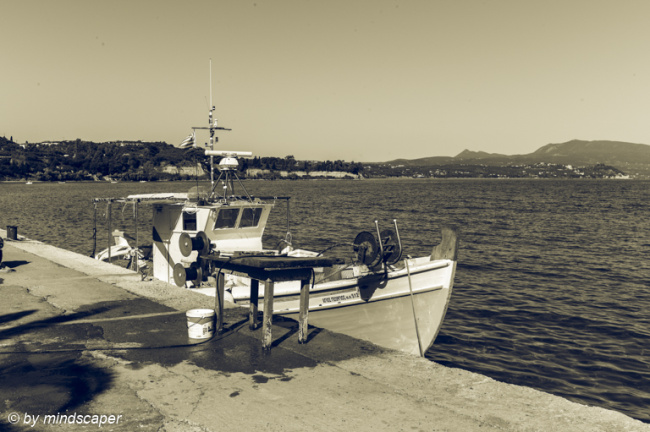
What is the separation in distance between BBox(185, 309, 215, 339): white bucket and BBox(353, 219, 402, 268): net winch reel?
154 inches

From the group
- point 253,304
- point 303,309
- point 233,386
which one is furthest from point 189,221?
point 233,386

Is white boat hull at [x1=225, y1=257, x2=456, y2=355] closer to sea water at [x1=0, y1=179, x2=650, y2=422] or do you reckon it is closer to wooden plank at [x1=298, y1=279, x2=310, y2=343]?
sea water at [x1=0, y1=179, x2=650, y2=422]

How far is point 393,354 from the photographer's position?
7609 mm

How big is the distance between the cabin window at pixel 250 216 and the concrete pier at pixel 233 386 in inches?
268

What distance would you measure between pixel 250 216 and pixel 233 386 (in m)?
10.4

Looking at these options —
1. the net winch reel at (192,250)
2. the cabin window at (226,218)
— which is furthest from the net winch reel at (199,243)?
the cabin window at (226,218)

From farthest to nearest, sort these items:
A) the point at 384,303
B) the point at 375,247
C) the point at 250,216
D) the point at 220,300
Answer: the point at 250,216
the point at 384,303
the point at 375,247
the point at 220,300

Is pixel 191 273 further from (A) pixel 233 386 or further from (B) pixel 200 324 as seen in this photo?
(A) pixel 233 386

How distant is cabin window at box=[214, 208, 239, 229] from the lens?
15.7m

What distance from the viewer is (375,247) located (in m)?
10.8

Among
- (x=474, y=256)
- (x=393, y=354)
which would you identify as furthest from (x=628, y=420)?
(x=474, y=256)

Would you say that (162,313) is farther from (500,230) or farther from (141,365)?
(500,230)

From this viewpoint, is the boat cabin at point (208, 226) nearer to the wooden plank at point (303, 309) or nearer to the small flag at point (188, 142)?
the small flag at point (188, 142)

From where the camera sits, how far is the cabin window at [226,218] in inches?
619
